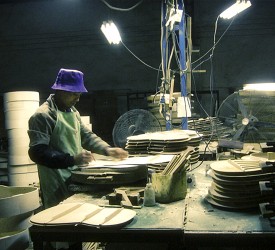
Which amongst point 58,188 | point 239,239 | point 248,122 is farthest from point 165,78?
point 239,239

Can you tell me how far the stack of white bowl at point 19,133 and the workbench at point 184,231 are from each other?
3434mm

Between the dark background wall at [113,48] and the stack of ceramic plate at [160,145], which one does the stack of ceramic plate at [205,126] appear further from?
the dark background wall at [113,48]

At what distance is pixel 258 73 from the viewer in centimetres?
1458

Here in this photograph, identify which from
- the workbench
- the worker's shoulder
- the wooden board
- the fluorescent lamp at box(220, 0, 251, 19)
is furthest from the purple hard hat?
the fluorescent lamp at box(220, 0, 251, 19)

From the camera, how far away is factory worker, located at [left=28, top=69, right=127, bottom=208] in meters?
2.83

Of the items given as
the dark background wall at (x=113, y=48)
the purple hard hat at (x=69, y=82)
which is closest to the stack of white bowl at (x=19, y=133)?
the purple hard hat at (x=69, y=82)

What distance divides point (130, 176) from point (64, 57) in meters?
14.2

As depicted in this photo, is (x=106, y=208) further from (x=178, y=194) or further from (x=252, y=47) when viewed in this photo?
(x=252, y=47)

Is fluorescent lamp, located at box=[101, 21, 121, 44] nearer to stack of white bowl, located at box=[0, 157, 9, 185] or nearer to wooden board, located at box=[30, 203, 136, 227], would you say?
stack of white bowl, located at box=[0, 157, 9, 185]

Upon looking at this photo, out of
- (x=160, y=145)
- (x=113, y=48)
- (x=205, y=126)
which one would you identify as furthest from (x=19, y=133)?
(x=113, y=48)

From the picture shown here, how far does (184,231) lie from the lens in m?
1.75

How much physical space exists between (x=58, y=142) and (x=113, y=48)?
1296cm

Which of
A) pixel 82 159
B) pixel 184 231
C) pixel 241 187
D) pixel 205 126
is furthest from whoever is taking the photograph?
pixel 205 126

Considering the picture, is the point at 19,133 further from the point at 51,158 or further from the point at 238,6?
the point at 238,6
